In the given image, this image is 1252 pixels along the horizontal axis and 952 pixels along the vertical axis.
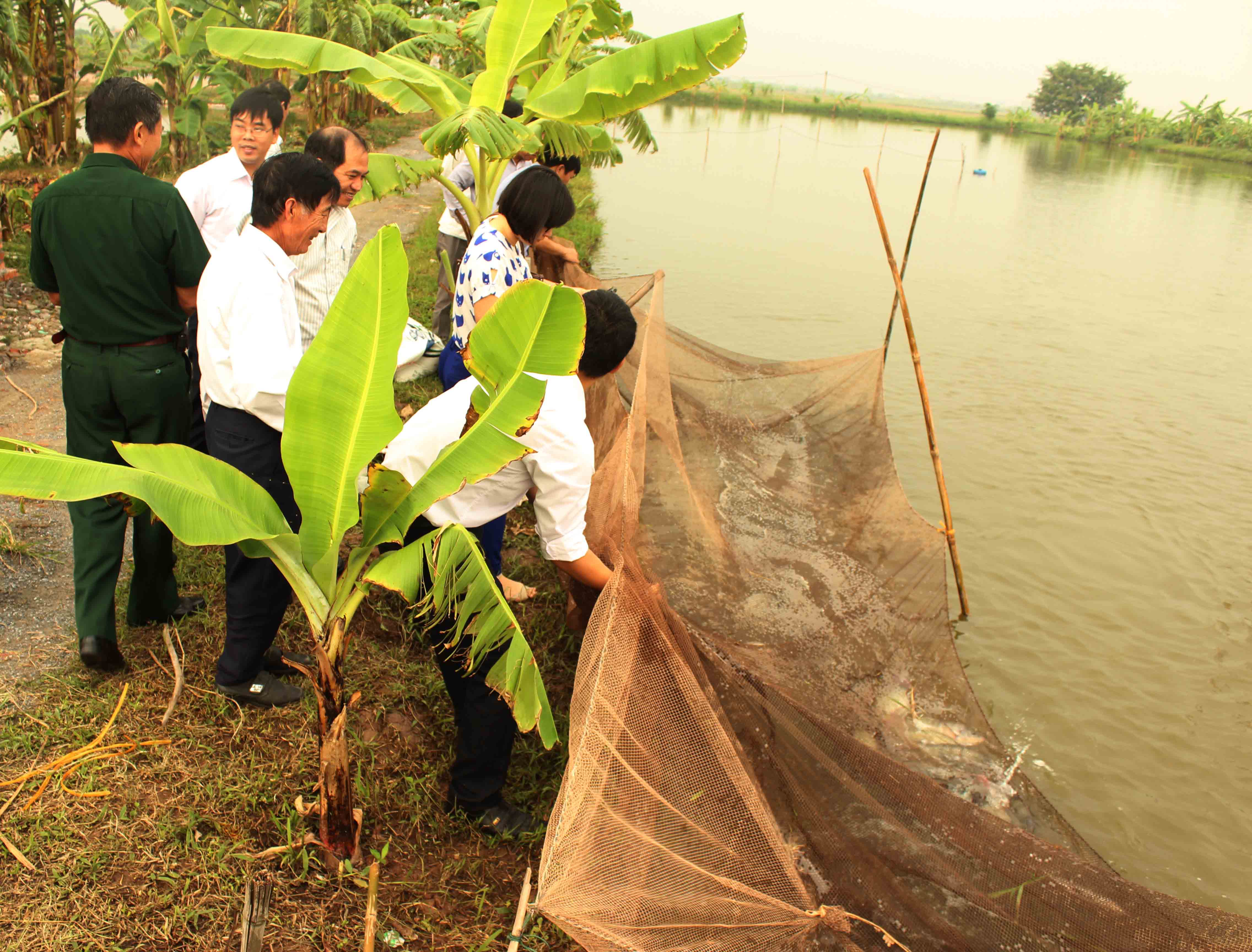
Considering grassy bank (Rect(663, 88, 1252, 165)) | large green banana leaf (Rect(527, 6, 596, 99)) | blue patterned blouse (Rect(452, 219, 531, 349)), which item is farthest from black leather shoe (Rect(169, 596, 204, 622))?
grassy bank (Rect(663, 88, 1252, 165))

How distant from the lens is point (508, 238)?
118 inches

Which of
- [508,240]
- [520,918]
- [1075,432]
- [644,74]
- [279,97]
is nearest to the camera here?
[520,918]

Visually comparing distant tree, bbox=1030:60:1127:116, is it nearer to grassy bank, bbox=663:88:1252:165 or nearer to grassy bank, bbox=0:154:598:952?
grassy bank, bbox=663:88:1252:165

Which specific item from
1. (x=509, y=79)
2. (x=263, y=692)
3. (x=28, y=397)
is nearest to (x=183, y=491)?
(x=263, y=692)

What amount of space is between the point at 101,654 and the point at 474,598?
1422 millimetres

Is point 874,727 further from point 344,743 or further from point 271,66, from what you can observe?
point 271,66

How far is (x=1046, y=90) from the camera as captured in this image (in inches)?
2350

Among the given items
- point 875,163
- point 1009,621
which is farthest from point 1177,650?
point 875,163

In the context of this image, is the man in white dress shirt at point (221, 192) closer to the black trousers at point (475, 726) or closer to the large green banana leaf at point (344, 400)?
the large green banana leaf at point (344, 400)

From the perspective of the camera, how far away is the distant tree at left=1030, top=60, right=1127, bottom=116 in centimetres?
5678

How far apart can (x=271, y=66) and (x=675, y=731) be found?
3472mm

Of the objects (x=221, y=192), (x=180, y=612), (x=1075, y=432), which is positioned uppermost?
(x=221, y=192)

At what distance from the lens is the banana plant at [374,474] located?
1668 millimetres

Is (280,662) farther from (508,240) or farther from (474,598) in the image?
(508,240)
